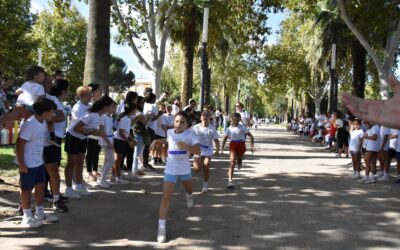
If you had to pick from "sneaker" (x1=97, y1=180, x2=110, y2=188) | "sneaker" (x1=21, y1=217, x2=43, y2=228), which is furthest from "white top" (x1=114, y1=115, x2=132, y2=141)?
"sneaker" (x1=21, y1=217, x2=43, y2=228)

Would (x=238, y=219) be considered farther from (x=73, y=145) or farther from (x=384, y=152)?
(x=384, y=152)

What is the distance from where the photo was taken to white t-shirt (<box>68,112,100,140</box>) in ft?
25.8

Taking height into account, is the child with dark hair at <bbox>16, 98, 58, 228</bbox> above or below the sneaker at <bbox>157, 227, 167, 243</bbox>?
above

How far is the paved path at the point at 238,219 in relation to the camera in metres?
5.70

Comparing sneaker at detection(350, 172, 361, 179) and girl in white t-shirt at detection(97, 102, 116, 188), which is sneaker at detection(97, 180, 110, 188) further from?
sneaker at detection(350, 172, 361, 179)

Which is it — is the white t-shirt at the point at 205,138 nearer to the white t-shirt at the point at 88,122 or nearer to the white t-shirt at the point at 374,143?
the white t-shirt at the point at 88,122

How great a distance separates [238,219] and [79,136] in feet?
9.49

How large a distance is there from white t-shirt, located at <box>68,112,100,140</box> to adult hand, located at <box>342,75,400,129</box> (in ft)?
18.5

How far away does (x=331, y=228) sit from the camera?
6.56 m

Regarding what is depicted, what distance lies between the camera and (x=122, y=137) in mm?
9727

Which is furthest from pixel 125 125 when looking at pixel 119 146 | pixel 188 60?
Answer: pixel 188 60

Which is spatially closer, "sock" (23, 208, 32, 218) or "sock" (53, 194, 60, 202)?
"sock" (23, 208, 32, 218)

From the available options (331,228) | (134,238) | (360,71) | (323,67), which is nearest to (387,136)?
(331,228)

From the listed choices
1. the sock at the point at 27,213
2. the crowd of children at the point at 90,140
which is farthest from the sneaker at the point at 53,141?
the sock at the point at 27,213
